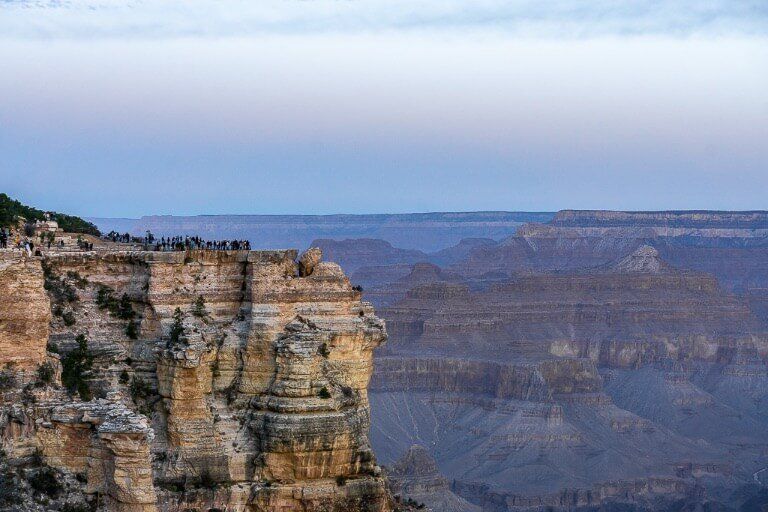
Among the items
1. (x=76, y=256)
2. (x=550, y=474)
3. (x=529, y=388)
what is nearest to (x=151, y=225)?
(x=529, y=388)

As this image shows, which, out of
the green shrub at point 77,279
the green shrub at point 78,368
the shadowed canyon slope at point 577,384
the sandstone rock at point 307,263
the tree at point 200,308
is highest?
the sandstone rock at point 307,263

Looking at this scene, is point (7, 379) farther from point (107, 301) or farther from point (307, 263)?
point (307, 263)

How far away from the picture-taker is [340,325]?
3481 centimetres

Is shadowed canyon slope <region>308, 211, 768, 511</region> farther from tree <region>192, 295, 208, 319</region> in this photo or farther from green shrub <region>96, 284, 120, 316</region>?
green shrub <region>96, 284, 120, 316</region>

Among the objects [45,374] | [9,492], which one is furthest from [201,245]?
[9,492]

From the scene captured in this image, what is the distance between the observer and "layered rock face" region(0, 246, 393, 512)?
32906 millimetres

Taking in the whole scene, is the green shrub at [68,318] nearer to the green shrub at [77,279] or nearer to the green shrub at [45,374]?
the green shrub at [77,279]

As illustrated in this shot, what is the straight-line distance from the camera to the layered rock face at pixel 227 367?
108ft

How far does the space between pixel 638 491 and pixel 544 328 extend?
43870 millimetres

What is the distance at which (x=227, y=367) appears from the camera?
111 feet

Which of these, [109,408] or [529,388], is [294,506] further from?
[529,388]

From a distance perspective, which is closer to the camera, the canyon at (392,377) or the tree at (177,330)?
the canyon at (392,377)

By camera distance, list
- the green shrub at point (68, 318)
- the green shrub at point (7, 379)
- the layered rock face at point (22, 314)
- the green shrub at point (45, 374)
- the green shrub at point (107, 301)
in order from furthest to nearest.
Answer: the green shrub at point (107, 301)
the green shrub at point (68, 318)
the green shrub at point (45, 374)
the layered rock face at point (22, 314)
the green shrub at point (7, 379)

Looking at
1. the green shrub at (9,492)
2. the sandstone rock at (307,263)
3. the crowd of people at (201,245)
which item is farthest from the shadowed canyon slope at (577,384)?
the green shrub at (9,492)
